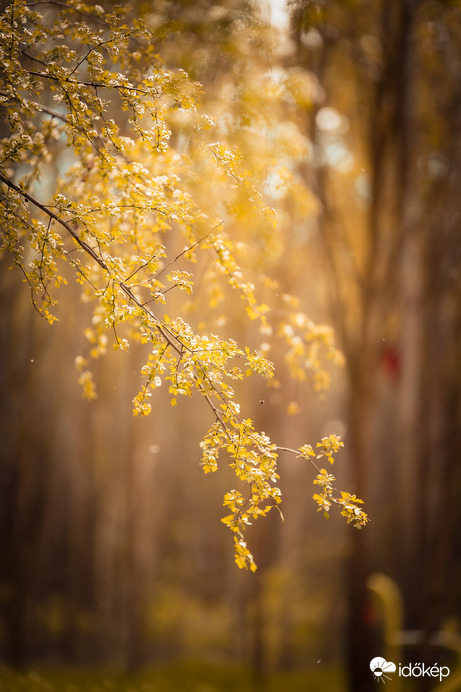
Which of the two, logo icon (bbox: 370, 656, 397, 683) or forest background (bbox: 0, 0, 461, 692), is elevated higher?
forest background (bbox: 0, 0, 461, 692)

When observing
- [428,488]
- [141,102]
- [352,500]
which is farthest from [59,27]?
[428,488]

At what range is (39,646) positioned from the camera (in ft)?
30.2

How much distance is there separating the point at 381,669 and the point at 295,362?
121 inches

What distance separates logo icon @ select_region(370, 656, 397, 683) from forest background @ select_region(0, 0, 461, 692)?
98 mm

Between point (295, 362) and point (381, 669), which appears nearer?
point (295, 362)

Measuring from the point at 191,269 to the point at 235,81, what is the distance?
1450 mm

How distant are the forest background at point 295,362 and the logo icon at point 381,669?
3.8 inches

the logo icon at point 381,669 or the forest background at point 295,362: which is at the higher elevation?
the forest background at point 295,362

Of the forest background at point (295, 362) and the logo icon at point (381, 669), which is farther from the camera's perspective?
the logo icon at point (381, 669)

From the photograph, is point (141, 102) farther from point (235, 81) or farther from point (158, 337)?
point (235, 81)

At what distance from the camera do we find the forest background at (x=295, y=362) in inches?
138

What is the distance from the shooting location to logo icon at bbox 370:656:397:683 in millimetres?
4499

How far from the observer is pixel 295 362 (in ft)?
11.6

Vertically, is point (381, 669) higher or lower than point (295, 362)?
lower
